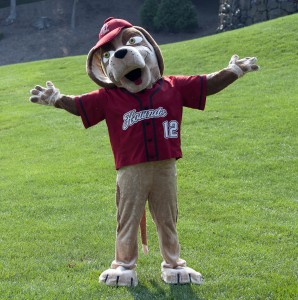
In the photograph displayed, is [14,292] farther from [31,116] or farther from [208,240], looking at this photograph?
[31,116]

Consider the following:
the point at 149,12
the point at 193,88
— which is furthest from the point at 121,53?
the point at 149,12

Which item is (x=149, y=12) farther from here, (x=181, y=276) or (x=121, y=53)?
(x=181, y=276)

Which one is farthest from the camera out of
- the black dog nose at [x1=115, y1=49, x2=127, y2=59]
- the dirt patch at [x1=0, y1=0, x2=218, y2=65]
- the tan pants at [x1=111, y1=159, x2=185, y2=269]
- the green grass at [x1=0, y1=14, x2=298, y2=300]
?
the dirt patch at [x1=0, y1=0, x2=218, y2=65]

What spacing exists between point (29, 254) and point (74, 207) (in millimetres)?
1344

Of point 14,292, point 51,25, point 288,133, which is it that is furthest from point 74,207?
point 51,25

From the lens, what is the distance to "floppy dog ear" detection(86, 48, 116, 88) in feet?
15.2

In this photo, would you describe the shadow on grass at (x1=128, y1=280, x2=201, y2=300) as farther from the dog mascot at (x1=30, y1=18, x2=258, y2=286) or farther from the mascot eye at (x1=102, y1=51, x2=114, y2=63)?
the mascot eye at (x1=102, y1=51, x2=114, y2=63)

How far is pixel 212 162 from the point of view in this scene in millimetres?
8055

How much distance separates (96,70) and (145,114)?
1.72ft

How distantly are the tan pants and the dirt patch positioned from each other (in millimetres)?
22484

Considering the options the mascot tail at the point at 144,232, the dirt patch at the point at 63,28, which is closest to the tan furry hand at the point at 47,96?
the mascot tail at the point at 144,232

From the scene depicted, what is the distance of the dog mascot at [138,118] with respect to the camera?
14.6 feet

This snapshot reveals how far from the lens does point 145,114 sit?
4.43 metres

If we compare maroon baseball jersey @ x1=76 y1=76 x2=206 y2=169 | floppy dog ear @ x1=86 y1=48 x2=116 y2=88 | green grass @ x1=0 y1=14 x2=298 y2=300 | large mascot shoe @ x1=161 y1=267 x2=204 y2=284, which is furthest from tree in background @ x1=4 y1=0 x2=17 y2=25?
large mascot shoe @ x1=161 y1=267 x2=204 y2=284
